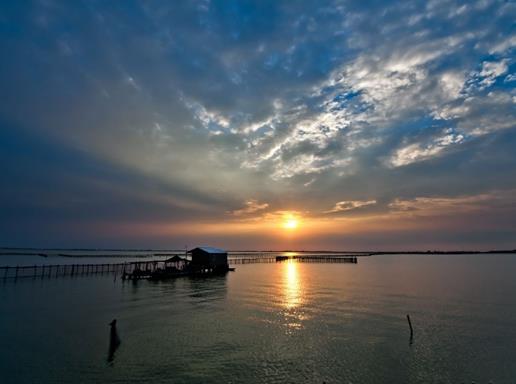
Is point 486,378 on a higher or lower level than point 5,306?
lower

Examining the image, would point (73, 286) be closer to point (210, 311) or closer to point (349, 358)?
point (210, 311)

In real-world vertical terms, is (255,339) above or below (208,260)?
below

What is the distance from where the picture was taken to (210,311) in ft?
119

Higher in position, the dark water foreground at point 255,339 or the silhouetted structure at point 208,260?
the silhouetted structure at point 208,260

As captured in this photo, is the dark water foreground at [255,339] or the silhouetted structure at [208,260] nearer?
the dark water foreground at [255,339]

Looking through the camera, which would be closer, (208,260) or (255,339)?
(255,339)

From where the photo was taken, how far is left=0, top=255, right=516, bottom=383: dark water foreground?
19.6 m

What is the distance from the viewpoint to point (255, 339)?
1034 inches

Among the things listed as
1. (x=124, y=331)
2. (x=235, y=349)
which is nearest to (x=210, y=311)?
(x=124, y=331)

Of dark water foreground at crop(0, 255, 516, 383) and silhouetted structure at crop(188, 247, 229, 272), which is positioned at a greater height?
silhouetted structure at crop(188, 247, 229, 272)

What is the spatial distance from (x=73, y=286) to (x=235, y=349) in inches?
1733

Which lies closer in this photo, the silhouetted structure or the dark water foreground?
the dark water foreground

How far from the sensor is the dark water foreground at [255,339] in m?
19.6

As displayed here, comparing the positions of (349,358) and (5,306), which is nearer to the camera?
(349,358)
